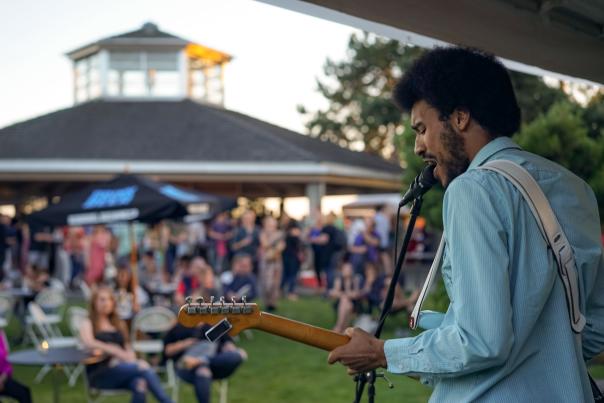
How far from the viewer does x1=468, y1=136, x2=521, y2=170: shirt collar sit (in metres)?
2.53

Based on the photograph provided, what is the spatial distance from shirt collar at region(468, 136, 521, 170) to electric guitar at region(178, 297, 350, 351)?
0.67 m

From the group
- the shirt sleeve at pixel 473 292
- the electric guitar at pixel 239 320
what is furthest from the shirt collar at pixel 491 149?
the electric guitar at pixel 239 320

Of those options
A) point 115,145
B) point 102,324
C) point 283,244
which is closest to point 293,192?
point 115,145

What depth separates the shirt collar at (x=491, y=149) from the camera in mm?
2529

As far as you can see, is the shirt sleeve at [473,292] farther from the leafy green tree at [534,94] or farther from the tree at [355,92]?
the tree at [355,92]

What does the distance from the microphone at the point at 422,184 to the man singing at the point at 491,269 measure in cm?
49

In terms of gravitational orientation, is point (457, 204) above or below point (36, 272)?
above

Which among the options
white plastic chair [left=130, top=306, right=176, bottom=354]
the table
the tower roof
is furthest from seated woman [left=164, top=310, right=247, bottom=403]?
the tower roof

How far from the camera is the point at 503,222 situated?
2357mm

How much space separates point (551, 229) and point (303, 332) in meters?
0.81

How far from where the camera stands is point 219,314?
280 cm

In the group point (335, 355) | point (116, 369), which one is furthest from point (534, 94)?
point (335, 355)

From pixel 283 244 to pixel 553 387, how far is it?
17.1 m

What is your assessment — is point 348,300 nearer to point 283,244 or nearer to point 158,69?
point 283,244
